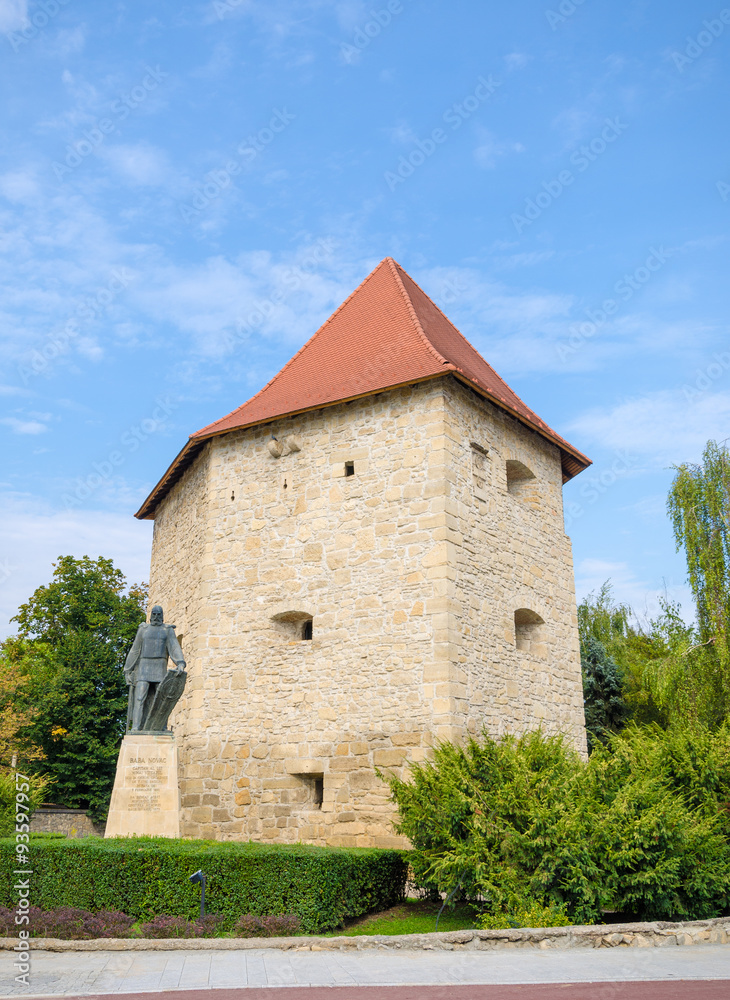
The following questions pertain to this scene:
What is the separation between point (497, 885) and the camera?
24.9 feet

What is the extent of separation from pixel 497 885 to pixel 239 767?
4.94m

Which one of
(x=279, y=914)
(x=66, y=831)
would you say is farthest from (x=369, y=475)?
(x=66, y=831)

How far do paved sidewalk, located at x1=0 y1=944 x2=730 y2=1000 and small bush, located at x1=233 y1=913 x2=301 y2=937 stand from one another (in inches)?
23.6

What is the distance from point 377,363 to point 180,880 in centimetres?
754

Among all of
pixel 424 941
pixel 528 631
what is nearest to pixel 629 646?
pixel 528 631

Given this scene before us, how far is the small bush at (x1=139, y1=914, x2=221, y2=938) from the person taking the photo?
696 cm

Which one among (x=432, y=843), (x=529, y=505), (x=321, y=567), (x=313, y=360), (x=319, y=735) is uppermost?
(x=313, y=360)

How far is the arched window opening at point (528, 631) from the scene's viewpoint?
12750 millimetres

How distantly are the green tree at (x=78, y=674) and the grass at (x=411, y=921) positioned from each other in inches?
538

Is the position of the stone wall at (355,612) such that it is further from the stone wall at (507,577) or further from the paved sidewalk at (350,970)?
the paved sidewalk at (350,970)

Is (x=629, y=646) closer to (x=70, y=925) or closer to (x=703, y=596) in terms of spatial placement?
(x=703, y=596)

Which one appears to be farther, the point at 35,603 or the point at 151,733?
the point at 35,603

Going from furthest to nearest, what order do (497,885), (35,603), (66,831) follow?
(35,603) → (66,831) → (497,885)

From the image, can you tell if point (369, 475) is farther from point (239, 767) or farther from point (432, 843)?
point (432, 843)
